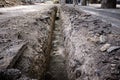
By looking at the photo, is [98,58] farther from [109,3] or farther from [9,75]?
[109,3]

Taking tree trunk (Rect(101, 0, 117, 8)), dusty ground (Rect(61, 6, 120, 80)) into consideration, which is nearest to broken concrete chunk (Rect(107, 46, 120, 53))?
dusty ground (Rect(61, 6, 120, 80))

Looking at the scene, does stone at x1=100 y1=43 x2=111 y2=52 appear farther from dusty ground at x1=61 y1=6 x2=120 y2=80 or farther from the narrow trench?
the narrow trench

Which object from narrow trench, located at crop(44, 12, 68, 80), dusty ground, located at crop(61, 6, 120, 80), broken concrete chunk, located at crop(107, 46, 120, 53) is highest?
broken concrete chunk, located at crop(107, 46, 120, 53)

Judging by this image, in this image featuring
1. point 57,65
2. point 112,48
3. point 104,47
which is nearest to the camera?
point 112,48

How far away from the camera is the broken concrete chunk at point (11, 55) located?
2123mm

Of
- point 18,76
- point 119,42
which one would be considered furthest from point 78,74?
point 18,76

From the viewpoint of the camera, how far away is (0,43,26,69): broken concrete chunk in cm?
212

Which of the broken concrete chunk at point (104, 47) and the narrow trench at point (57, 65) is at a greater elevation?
the broken concrete chunk at point (104, 47)

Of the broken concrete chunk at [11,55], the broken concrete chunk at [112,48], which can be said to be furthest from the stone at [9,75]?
the broken concrete chunk at [112,48]

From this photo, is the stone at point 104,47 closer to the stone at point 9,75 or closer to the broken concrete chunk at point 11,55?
the broken concrete chunk at point 11,55

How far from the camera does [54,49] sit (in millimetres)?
4969

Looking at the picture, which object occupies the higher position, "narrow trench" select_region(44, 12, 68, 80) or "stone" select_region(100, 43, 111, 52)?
"stone" select_region(100, 43, 111, 52)

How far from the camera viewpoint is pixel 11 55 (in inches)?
93.4

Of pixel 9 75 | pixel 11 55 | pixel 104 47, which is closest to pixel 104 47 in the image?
pixel 104 47
